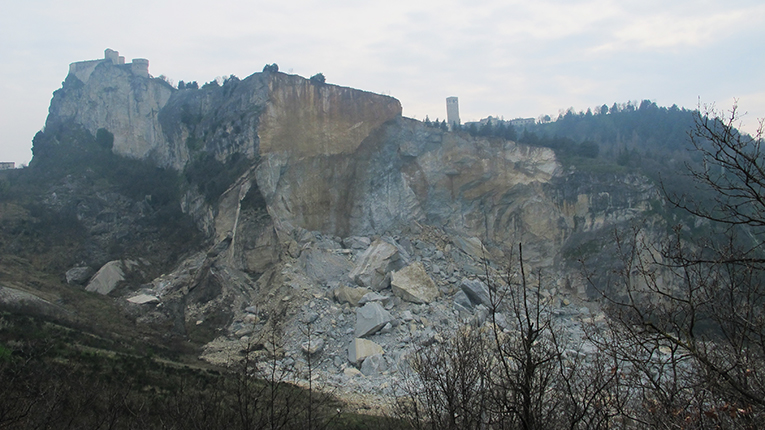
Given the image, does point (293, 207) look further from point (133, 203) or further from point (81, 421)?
point (81, 421)

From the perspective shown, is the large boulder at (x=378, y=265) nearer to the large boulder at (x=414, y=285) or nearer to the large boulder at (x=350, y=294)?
the large boulder at (x=414, y=285)

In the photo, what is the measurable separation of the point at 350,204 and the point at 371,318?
10758mm

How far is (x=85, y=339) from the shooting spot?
17.5m

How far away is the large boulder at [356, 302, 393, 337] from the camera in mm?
20094

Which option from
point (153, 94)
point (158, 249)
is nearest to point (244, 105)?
point (158, 249)

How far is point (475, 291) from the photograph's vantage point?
938 inches

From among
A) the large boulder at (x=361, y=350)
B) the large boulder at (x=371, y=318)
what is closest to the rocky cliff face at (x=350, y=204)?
the large boulder at (x=371, y=318)

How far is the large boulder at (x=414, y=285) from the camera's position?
22711 millimetres

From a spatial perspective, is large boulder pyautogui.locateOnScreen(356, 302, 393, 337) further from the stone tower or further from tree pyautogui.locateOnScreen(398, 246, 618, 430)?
the stone tower

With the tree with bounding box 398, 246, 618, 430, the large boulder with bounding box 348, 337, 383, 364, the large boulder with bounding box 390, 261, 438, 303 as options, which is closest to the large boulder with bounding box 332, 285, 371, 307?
the large boulder with bounding box 390, 261, 438, 303

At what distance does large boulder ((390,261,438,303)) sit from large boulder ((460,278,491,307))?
1.60 m

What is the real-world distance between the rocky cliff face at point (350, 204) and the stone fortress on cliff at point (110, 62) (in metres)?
9.03

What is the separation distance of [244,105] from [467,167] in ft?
47.7

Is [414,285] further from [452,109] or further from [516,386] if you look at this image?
[452,109]
